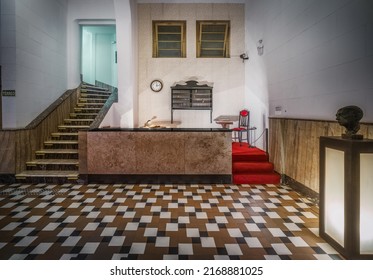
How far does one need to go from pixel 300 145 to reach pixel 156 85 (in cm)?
543

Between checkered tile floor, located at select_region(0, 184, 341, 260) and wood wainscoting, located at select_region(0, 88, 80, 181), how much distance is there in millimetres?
655

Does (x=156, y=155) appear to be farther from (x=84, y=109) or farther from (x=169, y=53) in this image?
(x=169, y=53)

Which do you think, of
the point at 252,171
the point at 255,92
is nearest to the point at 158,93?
the point at 255,92

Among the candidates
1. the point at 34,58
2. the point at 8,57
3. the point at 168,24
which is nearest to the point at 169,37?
the point at 168,24

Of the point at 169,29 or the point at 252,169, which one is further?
the point at 169,29

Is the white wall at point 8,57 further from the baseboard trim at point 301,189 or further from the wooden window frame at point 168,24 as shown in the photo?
the baseboard trim at point 301,189

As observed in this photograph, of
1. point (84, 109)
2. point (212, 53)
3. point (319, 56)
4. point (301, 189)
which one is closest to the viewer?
point (319, 56)

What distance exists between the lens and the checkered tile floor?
9.42 ft

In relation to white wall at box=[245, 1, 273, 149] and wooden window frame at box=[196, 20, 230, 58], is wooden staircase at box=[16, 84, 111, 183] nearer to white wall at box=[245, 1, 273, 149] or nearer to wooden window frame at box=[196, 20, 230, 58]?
wooden window frame at box=[196, 20, 230, 58]

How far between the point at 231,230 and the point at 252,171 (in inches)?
109

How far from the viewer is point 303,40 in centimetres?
492

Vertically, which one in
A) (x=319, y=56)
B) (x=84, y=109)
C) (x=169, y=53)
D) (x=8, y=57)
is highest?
(x=169, y=53)

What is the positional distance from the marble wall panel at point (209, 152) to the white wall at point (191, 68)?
11.7 ft

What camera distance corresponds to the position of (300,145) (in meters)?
4.95
